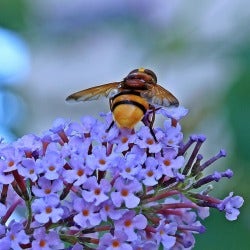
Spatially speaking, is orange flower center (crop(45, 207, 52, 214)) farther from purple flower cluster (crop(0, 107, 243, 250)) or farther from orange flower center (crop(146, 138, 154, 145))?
orange flower center (crop(146, 138, 154, 145))

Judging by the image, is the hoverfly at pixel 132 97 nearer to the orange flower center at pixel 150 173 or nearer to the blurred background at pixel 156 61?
the orange flower center at pixel 150 173

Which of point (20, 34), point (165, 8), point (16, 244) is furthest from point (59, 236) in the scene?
point (165, 8)

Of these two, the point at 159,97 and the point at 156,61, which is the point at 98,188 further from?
the point at 156,61

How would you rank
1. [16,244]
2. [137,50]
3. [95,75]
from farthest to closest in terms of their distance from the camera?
[95,75]
[137,50]
[16,244]

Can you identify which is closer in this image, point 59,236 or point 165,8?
point 59,236

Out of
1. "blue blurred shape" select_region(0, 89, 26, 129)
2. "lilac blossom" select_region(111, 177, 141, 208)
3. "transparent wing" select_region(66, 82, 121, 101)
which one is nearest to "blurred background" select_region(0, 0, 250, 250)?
"blue blurred shape" select_region(0, 89, 26, 129)

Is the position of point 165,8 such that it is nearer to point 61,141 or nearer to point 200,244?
point 200,244
